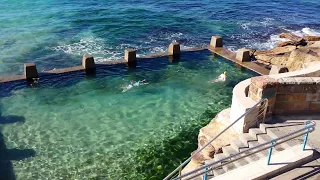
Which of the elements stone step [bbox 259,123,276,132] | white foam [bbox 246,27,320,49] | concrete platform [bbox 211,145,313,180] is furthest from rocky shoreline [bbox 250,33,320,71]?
concrete platform [bbox 211,145,313,180]

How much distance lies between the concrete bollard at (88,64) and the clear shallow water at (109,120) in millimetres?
593

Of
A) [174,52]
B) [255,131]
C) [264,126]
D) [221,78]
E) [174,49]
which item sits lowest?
[221,78]

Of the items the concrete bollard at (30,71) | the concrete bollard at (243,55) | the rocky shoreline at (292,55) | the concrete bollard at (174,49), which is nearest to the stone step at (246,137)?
the rocky shoreline at (292,55)

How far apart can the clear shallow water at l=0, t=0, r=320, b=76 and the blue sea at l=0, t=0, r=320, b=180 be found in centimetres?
11

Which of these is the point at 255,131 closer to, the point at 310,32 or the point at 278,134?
the point at 278,134

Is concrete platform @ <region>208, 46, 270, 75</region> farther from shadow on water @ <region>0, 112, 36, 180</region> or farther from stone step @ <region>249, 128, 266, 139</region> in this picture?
shadow on water @ <region>0, 112, 36, 180</region>

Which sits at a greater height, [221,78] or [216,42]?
[216,42]

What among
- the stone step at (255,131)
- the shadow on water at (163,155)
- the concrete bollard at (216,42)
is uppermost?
the stone step at (255,131)

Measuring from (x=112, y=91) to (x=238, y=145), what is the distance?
34.1ft

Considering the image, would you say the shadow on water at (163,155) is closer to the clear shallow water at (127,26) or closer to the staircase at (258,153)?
the staircase at (258,153)

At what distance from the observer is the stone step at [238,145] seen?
32.8ft

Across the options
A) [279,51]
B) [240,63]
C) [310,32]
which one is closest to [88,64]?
[240,63]

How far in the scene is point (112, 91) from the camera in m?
19.1

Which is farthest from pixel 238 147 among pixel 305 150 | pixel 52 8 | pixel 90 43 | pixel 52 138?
pixel 52 8
